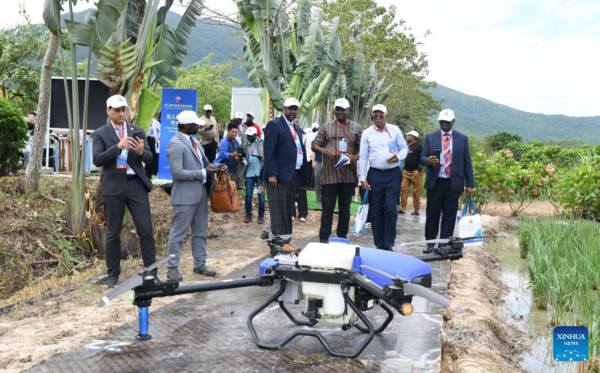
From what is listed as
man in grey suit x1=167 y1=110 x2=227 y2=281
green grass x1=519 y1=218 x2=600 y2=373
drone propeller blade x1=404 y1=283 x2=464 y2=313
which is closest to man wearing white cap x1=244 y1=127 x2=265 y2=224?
man in grey suit x1=167 y1=110 x2=227 y2=281

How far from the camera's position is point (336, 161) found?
7535 mm

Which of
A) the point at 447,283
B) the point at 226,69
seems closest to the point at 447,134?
the point at 447,283

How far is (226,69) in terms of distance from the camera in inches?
1994

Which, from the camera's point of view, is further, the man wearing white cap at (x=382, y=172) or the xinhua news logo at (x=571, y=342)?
the man wearing white cap at (x=382, y=172)

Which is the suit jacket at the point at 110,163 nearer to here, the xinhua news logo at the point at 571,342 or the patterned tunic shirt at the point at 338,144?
the patterned tunic shirt at the point at 338,144

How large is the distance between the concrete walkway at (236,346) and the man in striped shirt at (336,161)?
2.60m

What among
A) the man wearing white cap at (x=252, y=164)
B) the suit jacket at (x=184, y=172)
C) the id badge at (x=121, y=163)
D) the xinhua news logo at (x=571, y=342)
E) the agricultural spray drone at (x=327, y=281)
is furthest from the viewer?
the man wearing white cap at (x=252, y=164)

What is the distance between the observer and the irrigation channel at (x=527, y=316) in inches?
188

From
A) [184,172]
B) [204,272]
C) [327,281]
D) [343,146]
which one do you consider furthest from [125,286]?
[343,146]

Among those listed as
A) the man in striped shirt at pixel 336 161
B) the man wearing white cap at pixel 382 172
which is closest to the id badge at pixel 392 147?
the man wearing white cap at pixel 382 172

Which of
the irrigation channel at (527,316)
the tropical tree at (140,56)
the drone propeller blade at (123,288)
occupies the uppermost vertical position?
the tropical tree at (140,56)

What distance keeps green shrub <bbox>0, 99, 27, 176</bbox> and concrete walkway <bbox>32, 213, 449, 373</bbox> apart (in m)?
7.06

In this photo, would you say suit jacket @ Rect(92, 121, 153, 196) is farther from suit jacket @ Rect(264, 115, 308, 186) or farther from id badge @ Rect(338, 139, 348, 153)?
id badge @ Rect(338, 139, 348, 153)

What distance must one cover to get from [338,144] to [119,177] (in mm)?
2915
